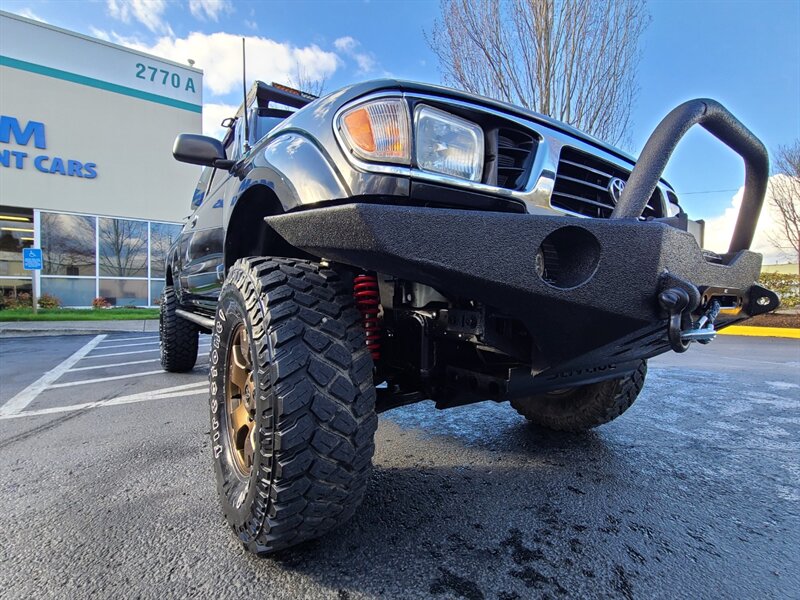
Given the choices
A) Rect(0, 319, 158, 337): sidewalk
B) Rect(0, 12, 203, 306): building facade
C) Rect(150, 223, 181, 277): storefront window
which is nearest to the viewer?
Rect(0, 319, 158, 337): sidewalk

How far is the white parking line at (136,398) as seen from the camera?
11.2 ft

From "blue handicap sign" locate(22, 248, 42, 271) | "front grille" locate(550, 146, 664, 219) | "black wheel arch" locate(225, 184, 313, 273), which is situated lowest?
"blue handicap sign" locate(22, 248, 42, 271)

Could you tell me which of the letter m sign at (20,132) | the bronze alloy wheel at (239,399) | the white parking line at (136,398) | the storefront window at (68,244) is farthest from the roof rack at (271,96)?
the letter m sign at (20,132)

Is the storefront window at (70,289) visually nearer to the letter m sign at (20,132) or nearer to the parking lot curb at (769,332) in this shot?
the letter m sign at (20,132)


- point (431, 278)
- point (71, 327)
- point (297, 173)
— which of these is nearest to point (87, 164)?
A: point (71, 327)

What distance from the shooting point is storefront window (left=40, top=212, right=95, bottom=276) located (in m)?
14.7

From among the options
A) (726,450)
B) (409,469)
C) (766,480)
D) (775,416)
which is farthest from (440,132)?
(775,416)

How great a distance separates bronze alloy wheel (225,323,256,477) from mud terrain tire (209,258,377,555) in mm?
219

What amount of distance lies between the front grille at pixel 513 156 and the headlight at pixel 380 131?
14.2 inches

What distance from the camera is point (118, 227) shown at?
15.7 meters

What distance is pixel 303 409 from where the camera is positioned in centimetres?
131

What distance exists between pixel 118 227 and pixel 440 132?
1738 centimetres

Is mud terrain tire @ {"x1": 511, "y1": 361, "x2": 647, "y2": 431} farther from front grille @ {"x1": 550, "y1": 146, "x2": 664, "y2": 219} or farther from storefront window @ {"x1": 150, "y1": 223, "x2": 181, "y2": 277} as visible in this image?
storefront window @ {"x1": 150, "y1": 223, "x2": 181, "y2": 277}

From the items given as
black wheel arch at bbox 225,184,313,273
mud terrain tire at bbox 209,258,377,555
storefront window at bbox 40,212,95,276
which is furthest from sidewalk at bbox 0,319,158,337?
mud terrain tire at bbox 209,258,377,555
